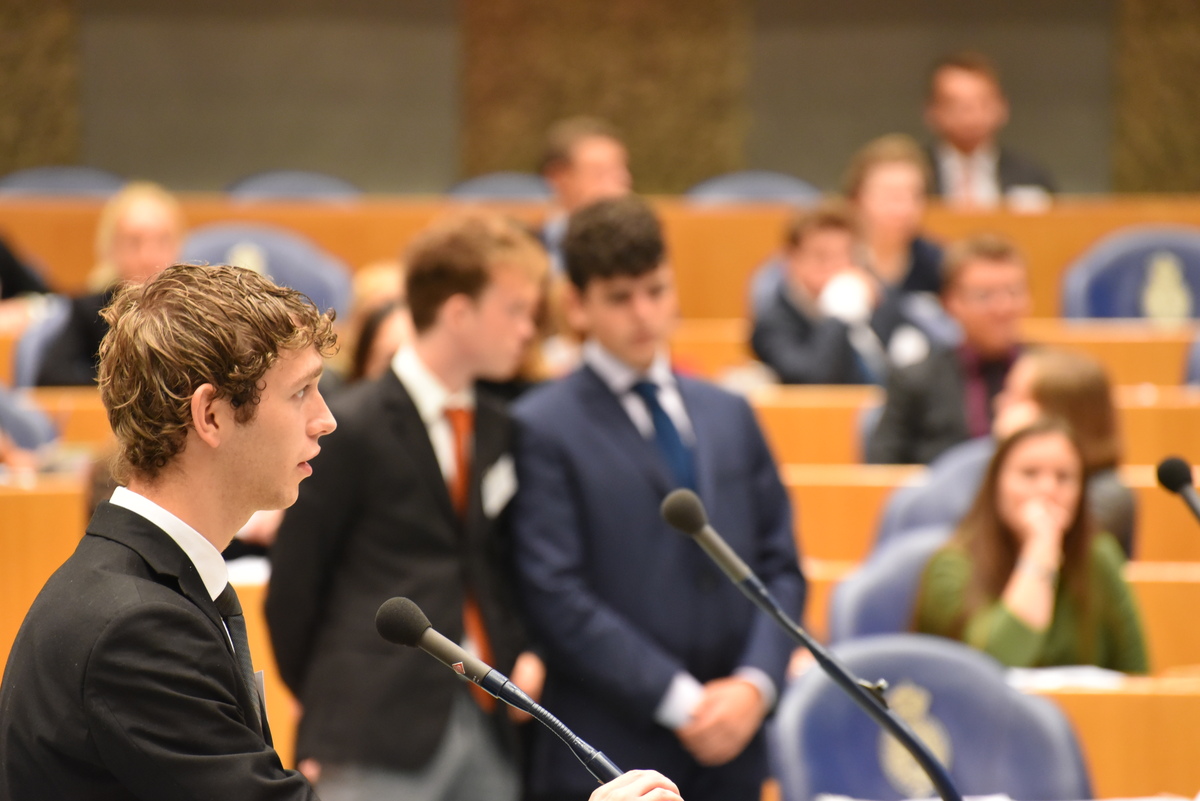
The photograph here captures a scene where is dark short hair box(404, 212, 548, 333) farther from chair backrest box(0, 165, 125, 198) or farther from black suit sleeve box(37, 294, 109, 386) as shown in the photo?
chair backrest box(0, 165, 125, 198)

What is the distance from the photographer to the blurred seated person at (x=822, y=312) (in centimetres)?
526

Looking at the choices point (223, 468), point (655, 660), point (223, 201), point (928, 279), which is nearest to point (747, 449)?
point (655, 660)

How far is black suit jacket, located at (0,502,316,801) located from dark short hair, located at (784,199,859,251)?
176 inches

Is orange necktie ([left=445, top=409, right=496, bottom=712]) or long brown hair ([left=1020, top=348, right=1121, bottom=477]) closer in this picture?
orange necktie ([left=445, top=409, right=496, bottom=712])

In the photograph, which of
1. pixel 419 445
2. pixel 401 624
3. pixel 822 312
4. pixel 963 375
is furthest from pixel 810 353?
pixel 401 624

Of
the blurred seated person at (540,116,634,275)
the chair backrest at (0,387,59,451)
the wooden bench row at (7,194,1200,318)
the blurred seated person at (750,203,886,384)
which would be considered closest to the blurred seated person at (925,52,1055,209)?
the wooden bench row at (7,194,1200,318)

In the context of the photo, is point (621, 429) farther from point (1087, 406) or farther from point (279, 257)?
point (279, 257)

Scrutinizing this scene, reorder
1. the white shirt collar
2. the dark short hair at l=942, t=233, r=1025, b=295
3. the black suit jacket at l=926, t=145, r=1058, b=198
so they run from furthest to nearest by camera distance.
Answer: the black suit jacket at l=926, t=145, r=1058, b=198 < the dark short hair at l=942, t=233, r=1025, b=295 < the white shirt collar

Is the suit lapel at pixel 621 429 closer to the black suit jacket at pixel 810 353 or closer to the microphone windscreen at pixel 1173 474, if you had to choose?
the microphone windscreen at pixel 1173 474

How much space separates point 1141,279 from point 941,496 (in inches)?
107

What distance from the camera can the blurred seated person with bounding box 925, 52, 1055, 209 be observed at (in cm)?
661

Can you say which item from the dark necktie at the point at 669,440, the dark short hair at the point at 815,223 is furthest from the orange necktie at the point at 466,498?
the dark short hair at the point at 815,223

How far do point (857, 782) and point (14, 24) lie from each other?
7513mm

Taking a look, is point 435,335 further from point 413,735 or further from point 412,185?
point 412,185
